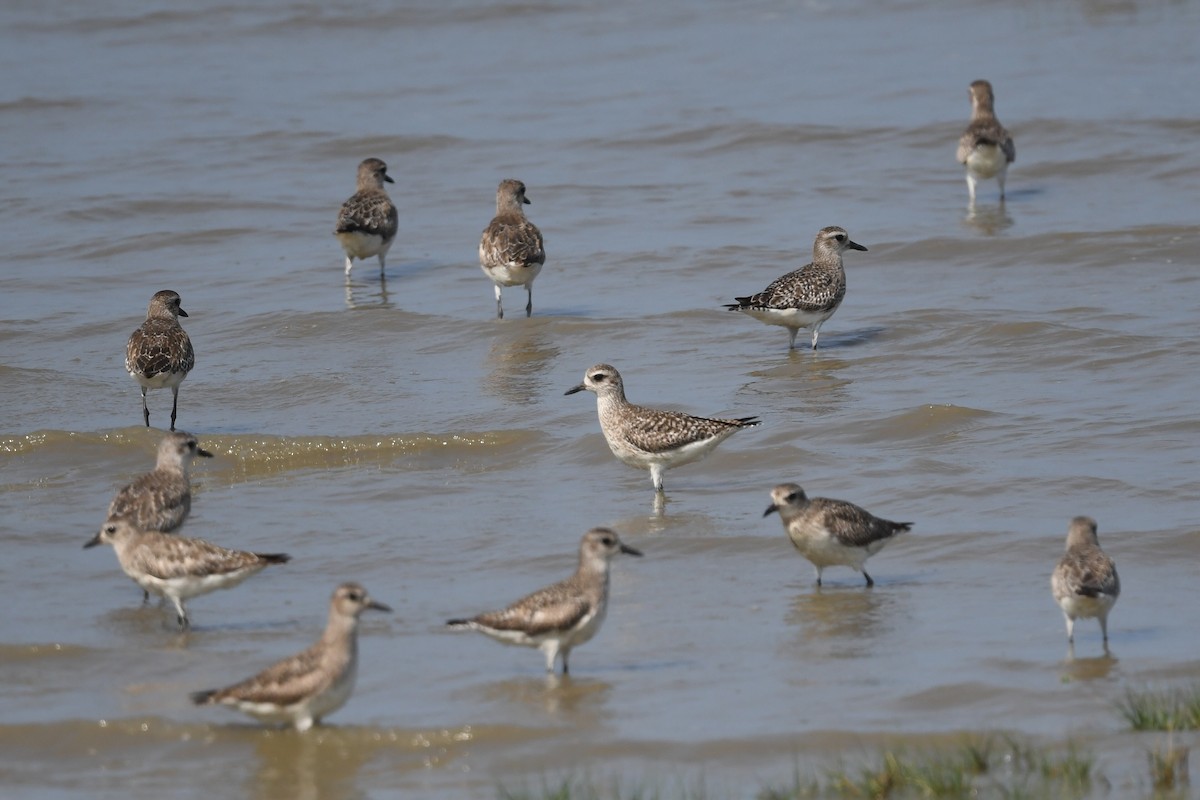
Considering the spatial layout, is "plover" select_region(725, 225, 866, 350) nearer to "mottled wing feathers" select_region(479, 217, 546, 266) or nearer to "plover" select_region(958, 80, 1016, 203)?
"mottled wing feathers" select_region(479, 217, 546, 266)

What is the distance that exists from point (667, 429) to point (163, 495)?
11.8 feet

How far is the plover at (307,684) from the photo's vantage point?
808 cm

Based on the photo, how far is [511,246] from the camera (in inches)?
736

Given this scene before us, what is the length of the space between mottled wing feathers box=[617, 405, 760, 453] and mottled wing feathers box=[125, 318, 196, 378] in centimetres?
417

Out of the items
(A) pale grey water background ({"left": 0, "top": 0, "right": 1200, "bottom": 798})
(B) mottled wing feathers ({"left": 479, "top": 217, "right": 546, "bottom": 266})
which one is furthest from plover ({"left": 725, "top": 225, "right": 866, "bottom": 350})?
(B) mottled wing feathers ({"left": 479, "top": 217, "right": 546, "bottom": 266})

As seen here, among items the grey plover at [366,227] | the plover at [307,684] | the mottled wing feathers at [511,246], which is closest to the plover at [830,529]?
the plover at [307,684]

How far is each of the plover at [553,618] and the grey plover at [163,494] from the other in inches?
114

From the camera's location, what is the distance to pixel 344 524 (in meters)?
12.2

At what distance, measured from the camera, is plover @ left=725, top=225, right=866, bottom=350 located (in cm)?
1703

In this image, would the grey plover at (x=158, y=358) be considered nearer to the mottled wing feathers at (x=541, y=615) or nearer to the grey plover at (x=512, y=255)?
the grey plover at (x=512, y=255)

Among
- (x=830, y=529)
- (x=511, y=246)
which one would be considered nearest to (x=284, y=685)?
(x=830, y=529)

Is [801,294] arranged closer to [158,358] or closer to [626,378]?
[626,378]

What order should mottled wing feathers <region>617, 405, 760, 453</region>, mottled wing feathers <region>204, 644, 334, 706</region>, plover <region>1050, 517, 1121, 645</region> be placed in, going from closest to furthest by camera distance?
mottled wing feathers <region>204, 644, 334, 706</region>
plover <region>1050, 517, 1121, 645</region>
mottled wing feathers <region>617, 405, 760, 453</region>

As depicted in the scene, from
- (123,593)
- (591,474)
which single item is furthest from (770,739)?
(591,474)
